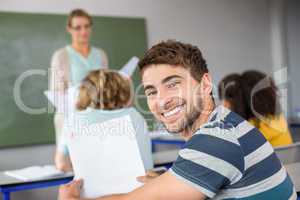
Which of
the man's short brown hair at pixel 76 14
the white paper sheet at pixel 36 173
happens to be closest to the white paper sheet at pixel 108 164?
the white paper sheet at pixel 36 173

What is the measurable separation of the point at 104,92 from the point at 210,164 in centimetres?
146

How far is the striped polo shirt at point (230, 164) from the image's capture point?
2.74 feet

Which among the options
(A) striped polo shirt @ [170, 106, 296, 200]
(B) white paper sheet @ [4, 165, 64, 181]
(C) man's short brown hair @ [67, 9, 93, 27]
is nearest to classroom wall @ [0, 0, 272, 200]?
(C) man's short brown hair @ [67, 9, 93, 27]

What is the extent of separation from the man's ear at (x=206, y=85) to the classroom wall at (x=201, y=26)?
10.1 ft

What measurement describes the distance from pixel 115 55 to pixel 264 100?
2098mm

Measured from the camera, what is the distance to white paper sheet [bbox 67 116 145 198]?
1.37 meters

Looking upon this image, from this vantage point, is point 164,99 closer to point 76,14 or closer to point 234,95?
point 234,95

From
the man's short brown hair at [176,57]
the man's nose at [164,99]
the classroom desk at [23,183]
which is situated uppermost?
the man's short brown hair at [176,57]

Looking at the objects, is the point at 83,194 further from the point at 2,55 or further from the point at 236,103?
the point at 2,55

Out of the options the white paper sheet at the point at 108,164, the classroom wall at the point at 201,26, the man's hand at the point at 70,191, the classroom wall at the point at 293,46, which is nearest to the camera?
the man's hand at the point at 70,191

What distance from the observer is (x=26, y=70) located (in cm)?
377

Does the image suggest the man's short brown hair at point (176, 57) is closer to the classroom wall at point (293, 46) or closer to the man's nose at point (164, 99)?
the man's nose at point (164, 99)

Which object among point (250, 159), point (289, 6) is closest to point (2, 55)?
point (250, 159)

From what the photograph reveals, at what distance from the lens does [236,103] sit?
8.43 ft
